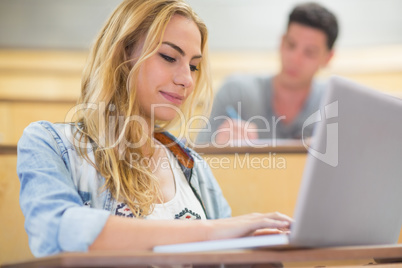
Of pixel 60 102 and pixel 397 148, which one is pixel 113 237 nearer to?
pixel 397 148

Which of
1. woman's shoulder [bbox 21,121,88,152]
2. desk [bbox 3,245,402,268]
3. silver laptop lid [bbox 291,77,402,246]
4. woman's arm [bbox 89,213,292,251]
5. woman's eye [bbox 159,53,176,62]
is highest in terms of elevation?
woman's eye [bbox 159,53,176,62]

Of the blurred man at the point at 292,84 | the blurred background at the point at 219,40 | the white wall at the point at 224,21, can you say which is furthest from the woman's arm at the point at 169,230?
the white wall at the point at 224,21

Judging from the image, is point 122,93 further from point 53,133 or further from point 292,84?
point 292,84

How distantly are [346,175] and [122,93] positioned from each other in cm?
48

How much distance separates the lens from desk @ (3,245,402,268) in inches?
19.8

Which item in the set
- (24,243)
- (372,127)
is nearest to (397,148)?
(372,127)

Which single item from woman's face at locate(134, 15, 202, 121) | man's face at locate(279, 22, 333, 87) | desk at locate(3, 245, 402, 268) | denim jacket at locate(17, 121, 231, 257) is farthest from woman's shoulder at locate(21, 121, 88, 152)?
man's face at locate(279, 22, 333, 87)

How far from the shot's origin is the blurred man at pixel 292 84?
2071 millimetres

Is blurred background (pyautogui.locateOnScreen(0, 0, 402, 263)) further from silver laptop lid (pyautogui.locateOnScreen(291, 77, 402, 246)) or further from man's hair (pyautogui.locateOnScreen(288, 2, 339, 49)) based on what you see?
silver laptop lid (pyautogui.locateOnScreen(291, 77, 402, 246))

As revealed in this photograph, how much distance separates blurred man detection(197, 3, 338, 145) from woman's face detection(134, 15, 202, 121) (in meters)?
1.02

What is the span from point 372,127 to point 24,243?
863 millimetres

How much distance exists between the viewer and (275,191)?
129 cm

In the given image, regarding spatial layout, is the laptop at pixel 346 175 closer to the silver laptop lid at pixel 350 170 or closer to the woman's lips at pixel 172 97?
the silver laptop lid at pixel 350 170

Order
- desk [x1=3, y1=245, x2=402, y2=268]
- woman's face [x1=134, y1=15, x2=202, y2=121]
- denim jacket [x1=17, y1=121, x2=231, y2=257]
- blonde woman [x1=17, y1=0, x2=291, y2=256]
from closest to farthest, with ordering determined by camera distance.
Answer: desk [x1=3, y1=245, x2=402, y2=268], denim jacket [x1=17, y1=121, x2=231, y2=257], blonde woman [x1=17, y1=0, x2=291, y2=256], woman's face [x1=134, y1=15, x2=202, y2=121]
